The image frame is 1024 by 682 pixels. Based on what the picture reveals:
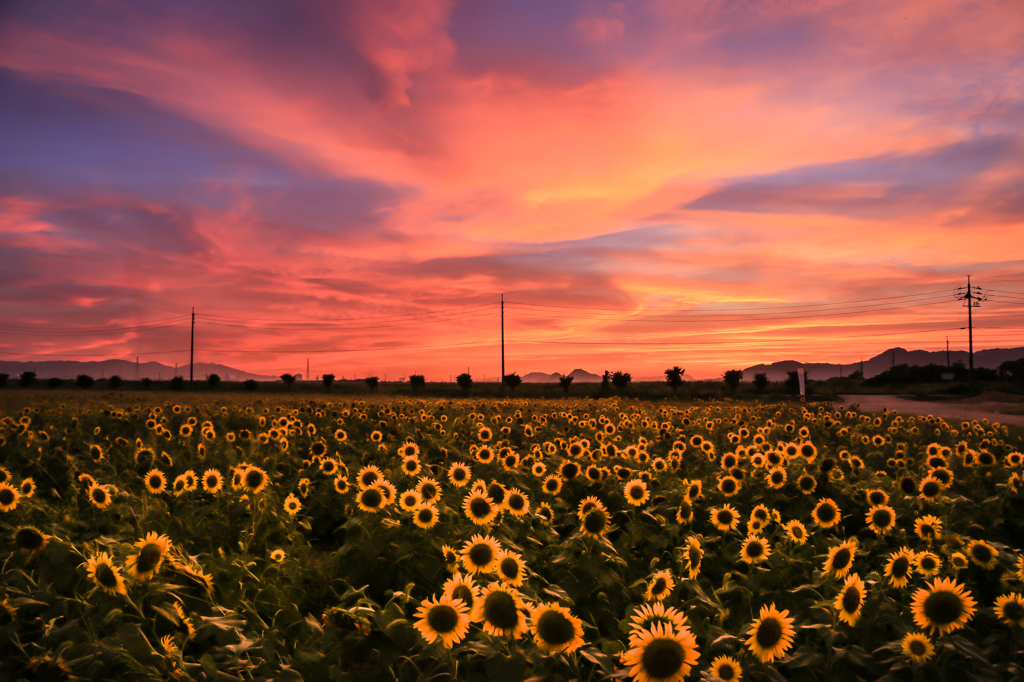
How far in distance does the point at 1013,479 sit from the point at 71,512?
9.24 metres

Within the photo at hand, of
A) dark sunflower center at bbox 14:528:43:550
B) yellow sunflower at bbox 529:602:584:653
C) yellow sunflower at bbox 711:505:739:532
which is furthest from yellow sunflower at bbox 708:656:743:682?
dark sunflower center at bbox 14:528:43:550

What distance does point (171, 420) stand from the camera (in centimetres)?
1234

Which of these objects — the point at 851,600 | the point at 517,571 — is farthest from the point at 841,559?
the point at 517,571

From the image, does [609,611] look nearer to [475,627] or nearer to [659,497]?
[475,627]

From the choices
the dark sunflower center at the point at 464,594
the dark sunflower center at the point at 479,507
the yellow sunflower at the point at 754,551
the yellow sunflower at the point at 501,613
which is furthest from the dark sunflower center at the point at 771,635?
the dark sunflower center at the point at 479,507

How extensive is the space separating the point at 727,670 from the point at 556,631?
818 mm

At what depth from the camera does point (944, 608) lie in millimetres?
2938

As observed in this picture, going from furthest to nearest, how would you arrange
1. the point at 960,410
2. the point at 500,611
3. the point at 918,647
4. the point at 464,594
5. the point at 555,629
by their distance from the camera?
1. the point at 960,410
2. the point at 464,594
3. the point at 918,647
4. the point at 500,611
5. the point at 555,629


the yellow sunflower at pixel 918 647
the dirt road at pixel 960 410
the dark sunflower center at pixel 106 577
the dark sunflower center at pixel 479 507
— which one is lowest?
the dirt road at pixel 960 410

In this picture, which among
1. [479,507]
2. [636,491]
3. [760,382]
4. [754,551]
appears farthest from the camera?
[760,382]

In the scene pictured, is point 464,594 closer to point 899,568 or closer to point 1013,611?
point 899,568

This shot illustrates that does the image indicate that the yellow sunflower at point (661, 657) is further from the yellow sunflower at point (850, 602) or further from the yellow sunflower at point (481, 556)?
the yellow sunflower at point (850, 602)

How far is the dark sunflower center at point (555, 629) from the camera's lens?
2.51 metres

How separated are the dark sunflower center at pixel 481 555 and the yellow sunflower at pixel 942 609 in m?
2.41
